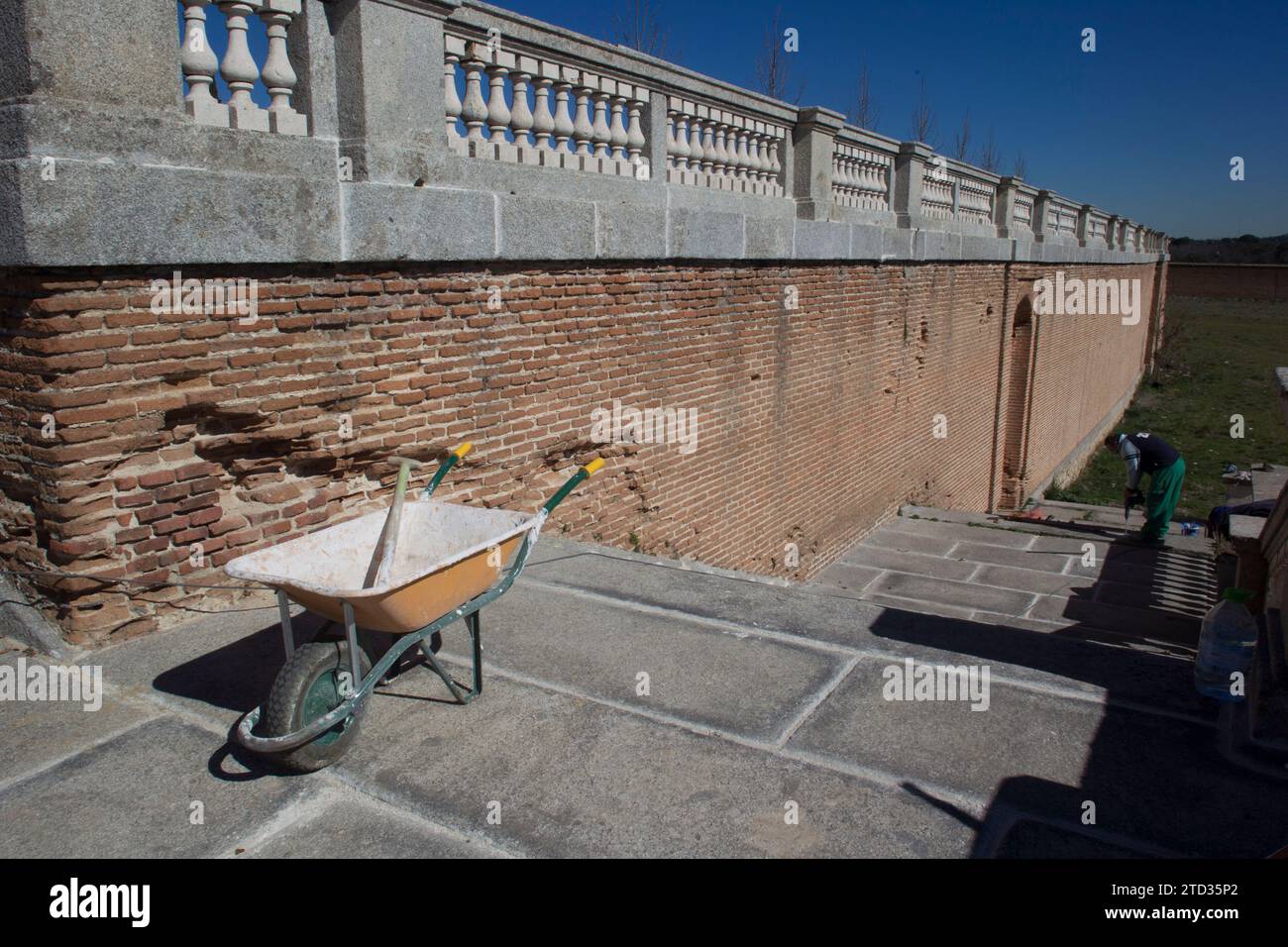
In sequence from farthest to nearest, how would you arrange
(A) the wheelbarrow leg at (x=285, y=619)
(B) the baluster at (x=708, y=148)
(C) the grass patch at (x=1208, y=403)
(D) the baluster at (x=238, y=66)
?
(C) the grass patch at (x=1208, y=403) → (B) the baluster at (x=708, y=148) → (D) the baluster at (x=238, y=66) → (A) the wheelbarrow leg at (x=285, y=619)

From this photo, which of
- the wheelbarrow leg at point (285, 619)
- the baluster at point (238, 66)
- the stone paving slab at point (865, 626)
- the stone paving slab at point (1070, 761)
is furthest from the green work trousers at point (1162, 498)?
the wheelbarrow leg at point (285, 619)

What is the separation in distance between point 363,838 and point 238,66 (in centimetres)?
356

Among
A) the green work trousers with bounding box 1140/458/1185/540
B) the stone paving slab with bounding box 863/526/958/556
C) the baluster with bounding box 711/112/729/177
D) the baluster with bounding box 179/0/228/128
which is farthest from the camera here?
the green work trousers with bounding box 1140/458/1185/540

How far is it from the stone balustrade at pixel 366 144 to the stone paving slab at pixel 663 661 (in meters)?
2.10

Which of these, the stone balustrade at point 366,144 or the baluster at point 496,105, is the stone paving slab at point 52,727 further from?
the baluster at point 496,105

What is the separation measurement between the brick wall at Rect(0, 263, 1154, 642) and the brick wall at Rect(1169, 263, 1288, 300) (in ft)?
172

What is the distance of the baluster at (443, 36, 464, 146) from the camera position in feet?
18.2

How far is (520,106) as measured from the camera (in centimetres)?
607

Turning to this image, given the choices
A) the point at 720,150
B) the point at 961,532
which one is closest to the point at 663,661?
the point at 720,150

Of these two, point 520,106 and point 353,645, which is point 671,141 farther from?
point 353,645

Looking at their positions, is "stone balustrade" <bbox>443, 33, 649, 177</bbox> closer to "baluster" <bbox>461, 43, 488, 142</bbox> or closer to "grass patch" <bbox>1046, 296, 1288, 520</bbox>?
"baluster" <bbox>461, 43, 488, 142</bbox>

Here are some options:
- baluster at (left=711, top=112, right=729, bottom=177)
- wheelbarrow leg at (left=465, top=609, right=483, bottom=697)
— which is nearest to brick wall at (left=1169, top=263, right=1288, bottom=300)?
baluster at (left=711, top=112, right=729, bottom=177)

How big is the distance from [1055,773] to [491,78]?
16.5 feet

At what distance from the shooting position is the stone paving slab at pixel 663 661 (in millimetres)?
3867
